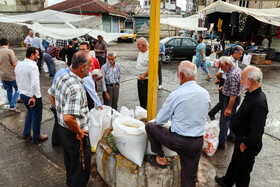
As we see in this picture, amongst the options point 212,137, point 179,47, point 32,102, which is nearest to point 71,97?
point 32,102

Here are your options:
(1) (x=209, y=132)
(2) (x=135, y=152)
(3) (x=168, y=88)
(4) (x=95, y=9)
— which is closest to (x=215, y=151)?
(1) (x=209, y=132)

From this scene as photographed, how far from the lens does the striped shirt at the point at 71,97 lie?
6.77 ft

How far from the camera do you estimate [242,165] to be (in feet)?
8.21

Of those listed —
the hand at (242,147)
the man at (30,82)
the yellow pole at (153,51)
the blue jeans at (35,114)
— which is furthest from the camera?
the blue jeans at (35,114)

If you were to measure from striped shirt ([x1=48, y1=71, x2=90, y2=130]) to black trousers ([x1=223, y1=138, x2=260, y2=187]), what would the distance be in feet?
6.43

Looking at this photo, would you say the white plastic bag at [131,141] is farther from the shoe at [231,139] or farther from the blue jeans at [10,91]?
the blue jeans at [10,91]

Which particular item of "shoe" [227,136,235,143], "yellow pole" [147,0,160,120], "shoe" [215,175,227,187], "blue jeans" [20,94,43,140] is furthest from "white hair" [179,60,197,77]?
"blue jeans" [20,94,43,140]

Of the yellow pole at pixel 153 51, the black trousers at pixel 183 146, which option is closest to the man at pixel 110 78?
the yellow pole at pixel 153 51

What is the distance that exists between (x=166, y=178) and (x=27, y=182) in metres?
2.02

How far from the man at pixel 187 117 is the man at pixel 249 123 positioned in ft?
1.77

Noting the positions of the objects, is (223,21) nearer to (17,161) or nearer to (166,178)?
(166,178)

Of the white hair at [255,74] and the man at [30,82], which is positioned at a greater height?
the white hair at [255,74]

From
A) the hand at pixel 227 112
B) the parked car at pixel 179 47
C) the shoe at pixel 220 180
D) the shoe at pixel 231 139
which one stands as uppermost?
the parked car at pixel 179 47

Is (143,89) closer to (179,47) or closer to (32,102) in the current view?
(32,102)
